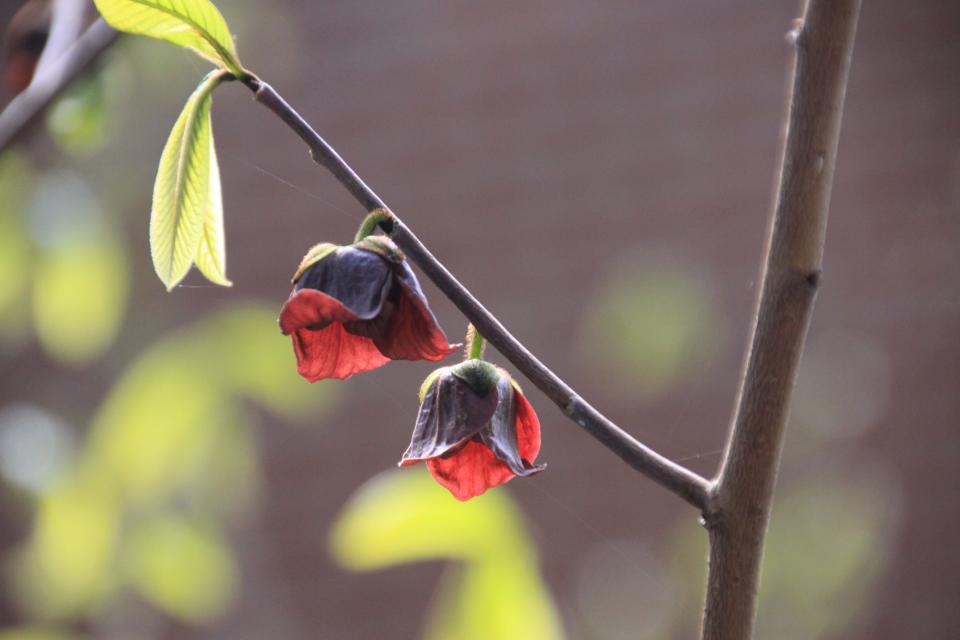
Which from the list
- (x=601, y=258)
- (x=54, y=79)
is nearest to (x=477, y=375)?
(x=54, y=79)

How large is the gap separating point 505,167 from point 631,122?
0.23 meters

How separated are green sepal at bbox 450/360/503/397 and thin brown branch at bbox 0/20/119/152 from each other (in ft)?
0.73

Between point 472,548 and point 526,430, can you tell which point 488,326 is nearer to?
point 526,430

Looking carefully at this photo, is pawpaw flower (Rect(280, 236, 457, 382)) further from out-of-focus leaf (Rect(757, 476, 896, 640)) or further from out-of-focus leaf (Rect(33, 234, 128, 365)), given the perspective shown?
out-of-focus leaf (Rect(757, 476, 896, 640))

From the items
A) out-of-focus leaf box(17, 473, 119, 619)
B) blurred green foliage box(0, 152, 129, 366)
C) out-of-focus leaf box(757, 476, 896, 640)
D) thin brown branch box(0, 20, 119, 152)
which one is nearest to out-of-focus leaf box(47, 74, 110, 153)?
thin brown branch box(0, 20, 119, 152)

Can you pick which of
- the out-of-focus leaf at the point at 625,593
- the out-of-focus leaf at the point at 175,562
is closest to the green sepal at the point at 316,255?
the out-of-focus leaf at the point at 175,562

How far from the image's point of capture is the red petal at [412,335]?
1.03ft

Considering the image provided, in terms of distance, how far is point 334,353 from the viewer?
Answer: 0.36 meters

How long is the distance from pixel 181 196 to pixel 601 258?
1.34m

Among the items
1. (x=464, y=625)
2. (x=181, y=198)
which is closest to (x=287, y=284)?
(x=464, y=625)

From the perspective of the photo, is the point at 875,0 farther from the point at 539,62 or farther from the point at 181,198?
the point at 181,198

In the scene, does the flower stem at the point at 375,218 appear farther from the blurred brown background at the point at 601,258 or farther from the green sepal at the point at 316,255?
the blurred brown background at the point at 601,258

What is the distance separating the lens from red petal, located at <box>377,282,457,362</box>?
0.31 m

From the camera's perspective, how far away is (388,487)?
0.56 m
